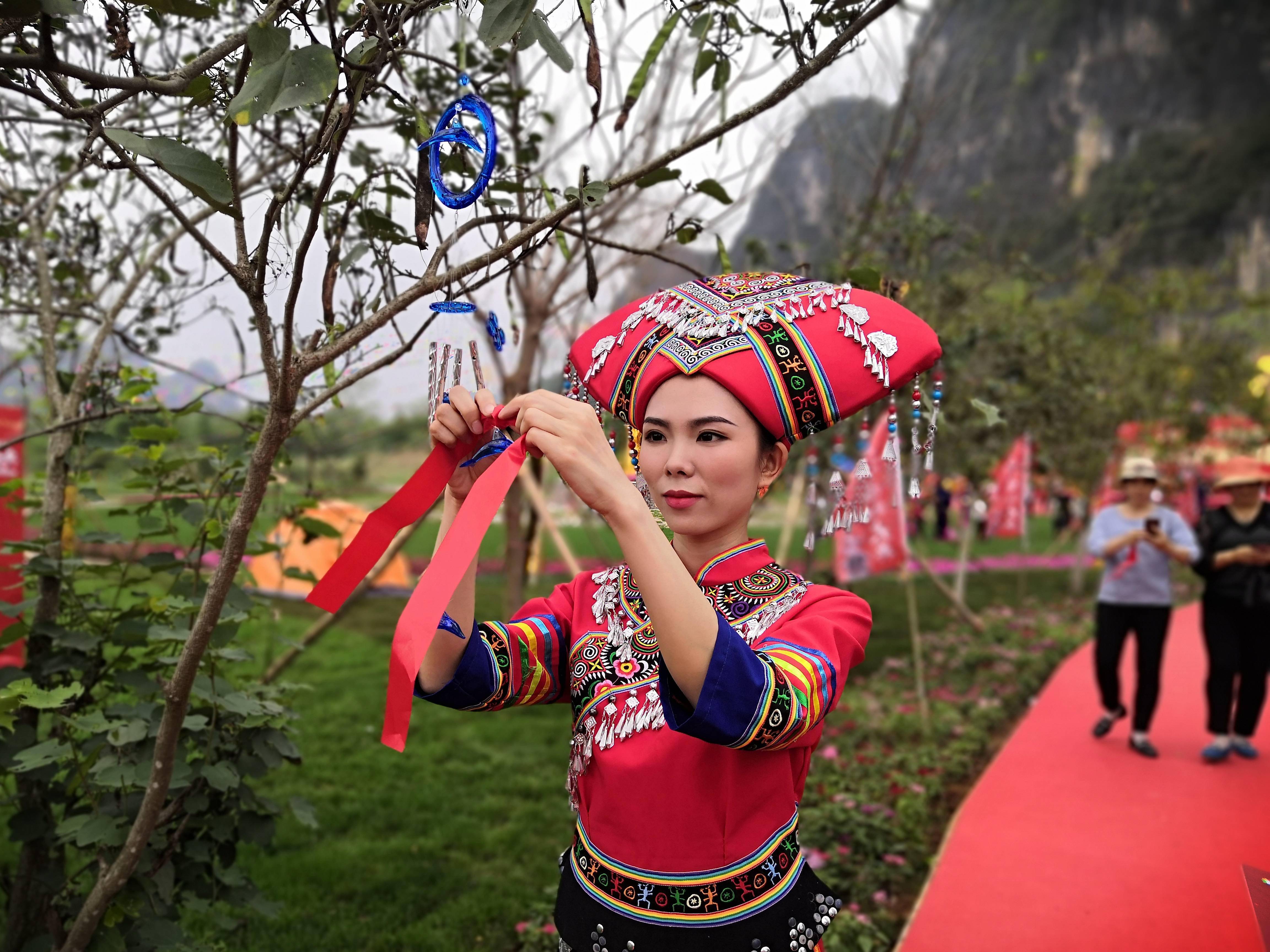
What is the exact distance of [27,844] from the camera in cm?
215

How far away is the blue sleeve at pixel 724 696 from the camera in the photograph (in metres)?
1.11

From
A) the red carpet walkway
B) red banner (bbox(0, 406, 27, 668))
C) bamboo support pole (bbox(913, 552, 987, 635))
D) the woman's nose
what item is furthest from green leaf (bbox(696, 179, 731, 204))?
bamboo support pole (bbox(913, 552, 987, 635))

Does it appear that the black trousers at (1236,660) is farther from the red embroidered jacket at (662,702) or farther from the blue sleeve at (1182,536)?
the red embroidered jacket at (662,702)

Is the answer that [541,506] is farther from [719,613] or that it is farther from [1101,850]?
[719,613]

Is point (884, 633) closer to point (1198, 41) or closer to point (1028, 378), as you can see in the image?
point (1028, 378)

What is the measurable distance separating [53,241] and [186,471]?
103 centimetres

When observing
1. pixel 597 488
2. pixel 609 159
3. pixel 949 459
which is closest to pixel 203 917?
pixel 597 488

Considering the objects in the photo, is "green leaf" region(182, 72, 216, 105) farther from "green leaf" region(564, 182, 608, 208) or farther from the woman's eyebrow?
the woman's eyebrow

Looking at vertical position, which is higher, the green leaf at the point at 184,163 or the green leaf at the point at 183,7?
the green leaf at the point at 183,7

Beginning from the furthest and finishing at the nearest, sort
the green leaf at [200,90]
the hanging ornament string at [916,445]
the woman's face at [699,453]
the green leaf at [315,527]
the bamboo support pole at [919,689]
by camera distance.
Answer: the bamboo support pole at [919,689], the green leaf at [315,527], the hanging ornament string at [916,445], the woman's face at [699,453], the green leaf at [200,90]

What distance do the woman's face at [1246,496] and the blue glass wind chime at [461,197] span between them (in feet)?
14.9

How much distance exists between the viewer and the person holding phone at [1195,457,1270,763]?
451cm

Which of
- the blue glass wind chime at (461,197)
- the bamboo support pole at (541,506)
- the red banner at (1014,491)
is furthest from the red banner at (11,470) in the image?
the red banner at (1014,491)

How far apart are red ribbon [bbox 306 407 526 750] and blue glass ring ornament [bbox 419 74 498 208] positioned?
1.05 ft
